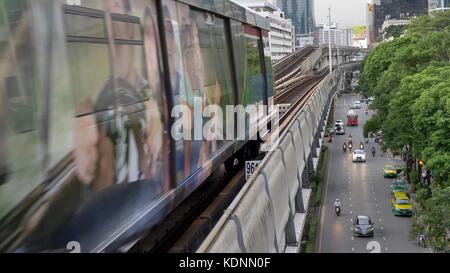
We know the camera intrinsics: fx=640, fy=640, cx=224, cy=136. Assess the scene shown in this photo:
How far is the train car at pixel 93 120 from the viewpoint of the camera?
365 centimetres

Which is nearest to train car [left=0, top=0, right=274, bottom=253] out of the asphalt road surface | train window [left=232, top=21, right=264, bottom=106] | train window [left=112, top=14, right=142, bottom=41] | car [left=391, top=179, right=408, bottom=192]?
train window [left=112, top=14, right=142, bottom=41]

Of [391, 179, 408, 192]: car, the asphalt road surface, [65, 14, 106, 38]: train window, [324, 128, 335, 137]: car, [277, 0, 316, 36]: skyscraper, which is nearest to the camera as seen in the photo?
[65, 14, 106, 38]: train window

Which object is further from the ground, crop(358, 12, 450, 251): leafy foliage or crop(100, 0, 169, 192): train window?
crop(100, 0, 169, 192): train window

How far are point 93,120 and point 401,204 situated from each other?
21986 millimetres

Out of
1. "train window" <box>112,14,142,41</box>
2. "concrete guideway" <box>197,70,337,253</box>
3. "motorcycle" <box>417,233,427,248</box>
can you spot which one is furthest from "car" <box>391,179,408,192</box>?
"train window" <box>112,14,142,41</box>

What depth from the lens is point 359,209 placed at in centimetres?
2628

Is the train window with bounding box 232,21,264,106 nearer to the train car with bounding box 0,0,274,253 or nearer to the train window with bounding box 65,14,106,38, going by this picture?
the train car with bounding box 0,0,274,253

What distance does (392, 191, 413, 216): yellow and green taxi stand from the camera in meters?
24.7

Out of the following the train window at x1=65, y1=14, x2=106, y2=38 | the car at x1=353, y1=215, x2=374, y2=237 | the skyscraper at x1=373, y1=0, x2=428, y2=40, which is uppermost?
the skyscraper at x1=373, y1=0, x2=428, y2=40

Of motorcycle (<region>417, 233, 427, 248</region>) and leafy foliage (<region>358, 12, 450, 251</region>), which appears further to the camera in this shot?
motorcycle (<region>417, 233, 427, 248</region>)

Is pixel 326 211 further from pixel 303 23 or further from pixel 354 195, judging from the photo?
pixel 303 23

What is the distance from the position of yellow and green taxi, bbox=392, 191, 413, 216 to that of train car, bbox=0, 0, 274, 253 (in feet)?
60.7

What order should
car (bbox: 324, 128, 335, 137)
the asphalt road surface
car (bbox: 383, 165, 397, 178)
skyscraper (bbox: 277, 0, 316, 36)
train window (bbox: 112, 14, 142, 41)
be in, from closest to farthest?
1. train window (bbox: 112, 14, 142, 41)
2. the asphalt road surface
3. car (bbox: 383, 165, 397, 178)
4. car (bbox: 324, 128, 335, 137)
5. skyscraper (bbox: 277, 0, 316, 36)

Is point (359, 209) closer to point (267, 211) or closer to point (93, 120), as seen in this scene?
point (267, 211)
